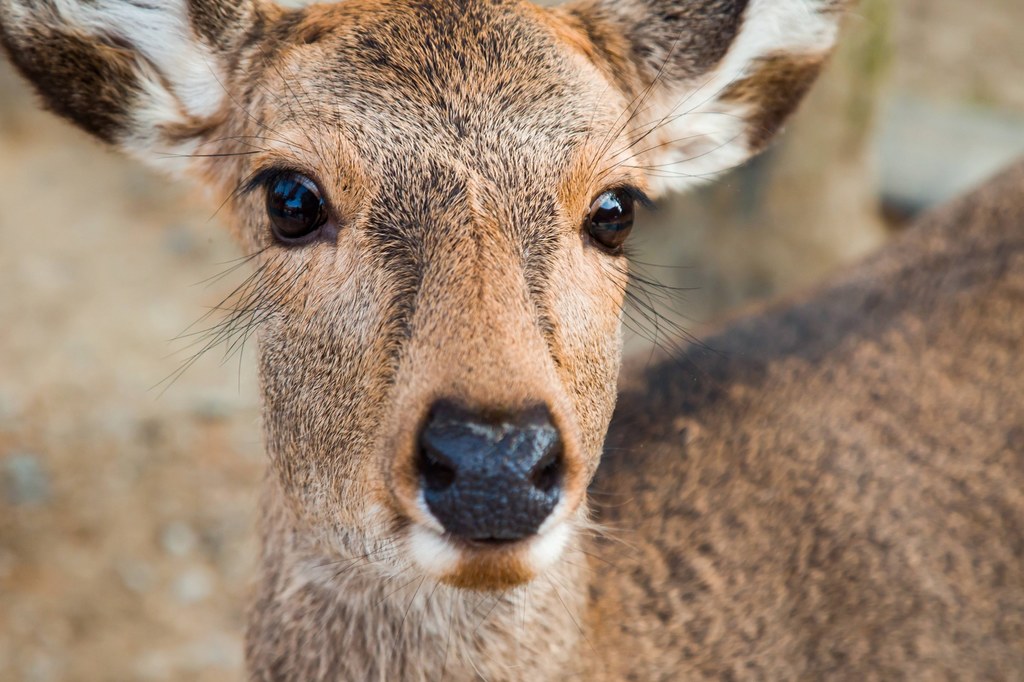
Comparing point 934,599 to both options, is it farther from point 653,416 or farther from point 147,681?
point 147,681

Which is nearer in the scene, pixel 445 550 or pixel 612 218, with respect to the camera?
pixel 445 550

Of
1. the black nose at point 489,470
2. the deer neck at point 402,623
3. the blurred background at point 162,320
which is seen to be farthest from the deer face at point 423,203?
the blurred background at point 162,320

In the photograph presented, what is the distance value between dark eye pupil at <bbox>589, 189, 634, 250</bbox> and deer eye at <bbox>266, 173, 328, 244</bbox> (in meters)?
0.79

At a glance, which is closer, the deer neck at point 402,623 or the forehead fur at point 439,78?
the forehead fur at point 439,78

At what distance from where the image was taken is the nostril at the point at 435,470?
247 cm

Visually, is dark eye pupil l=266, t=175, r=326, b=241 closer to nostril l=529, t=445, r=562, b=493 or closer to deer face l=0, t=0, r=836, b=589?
deer face l=0, t=0, r=836, b=589

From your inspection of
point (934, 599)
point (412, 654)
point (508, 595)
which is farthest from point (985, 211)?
point (412, 654)

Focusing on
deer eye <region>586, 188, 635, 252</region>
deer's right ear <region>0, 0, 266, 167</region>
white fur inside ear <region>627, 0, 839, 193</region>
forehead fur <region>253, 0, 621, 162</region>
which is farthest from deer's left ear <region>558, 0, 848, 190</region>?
deer's right ear <region>0, 0, 266, 167</region>

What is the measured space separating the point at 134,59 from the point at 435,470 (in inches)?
75.5

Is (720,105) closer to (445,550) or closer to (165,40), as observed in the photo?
(165,40)

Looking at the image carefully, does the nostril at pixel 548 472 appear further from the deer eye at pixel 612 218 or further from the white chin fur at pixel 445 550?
the deer eye at pixel 612 218

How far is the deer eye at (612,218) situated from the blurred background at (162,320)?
4.42ft

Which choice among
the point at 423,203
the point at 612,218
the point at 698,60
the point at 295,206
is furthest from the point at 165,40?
the point at 698,60

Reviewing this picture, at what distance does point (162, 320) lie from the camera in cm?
820
